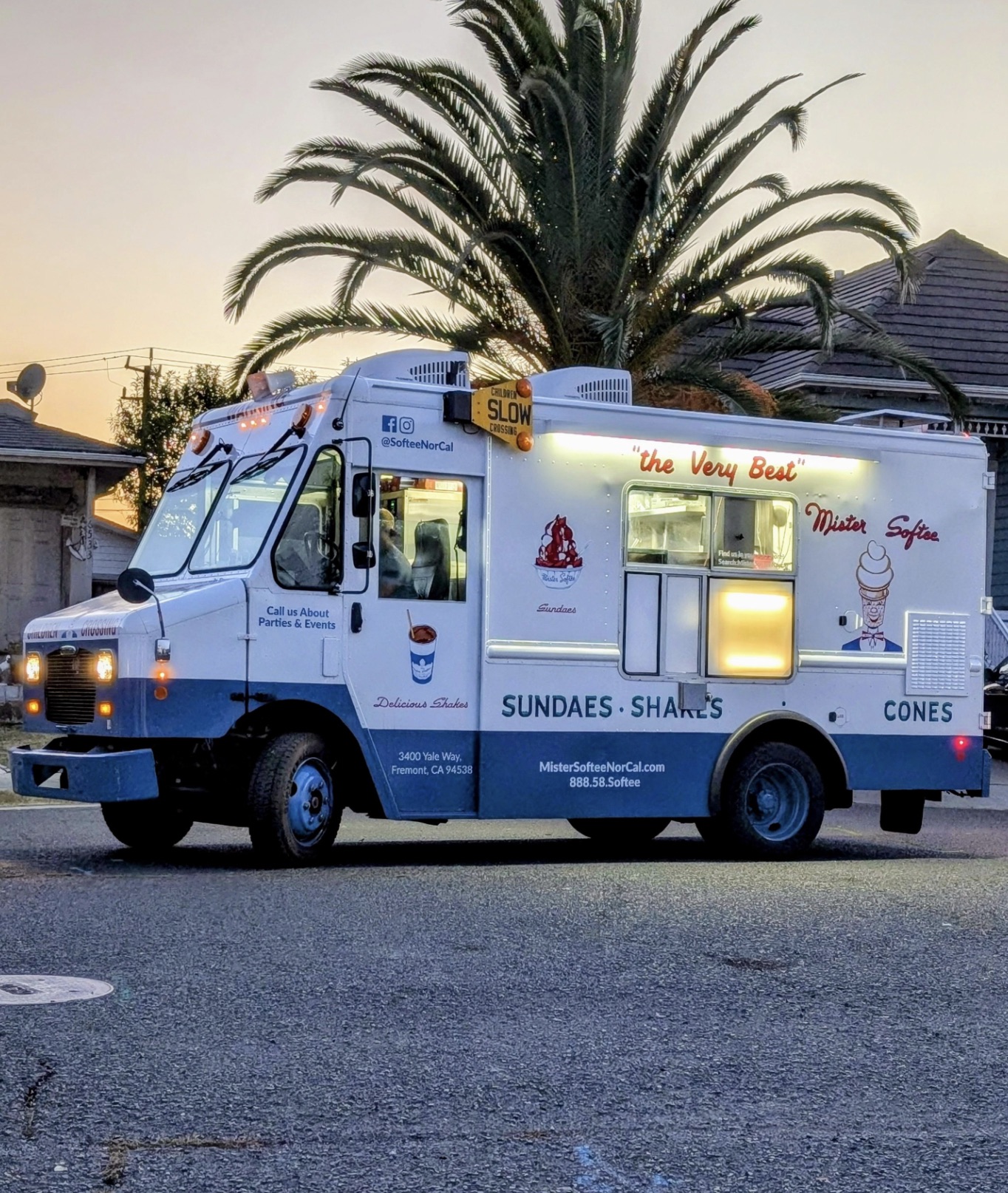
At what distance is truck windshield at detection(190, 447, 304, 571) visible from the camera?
10.4m

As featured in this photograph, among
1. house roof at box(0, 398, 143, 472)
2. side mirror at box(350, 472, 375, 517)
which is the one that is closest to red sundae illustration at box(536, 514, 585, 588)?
side mirror at box(350, 472, 375, 517)

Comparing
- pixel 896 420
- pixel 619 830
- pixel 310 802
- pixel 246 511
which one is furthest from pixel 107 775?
pixel 896 420

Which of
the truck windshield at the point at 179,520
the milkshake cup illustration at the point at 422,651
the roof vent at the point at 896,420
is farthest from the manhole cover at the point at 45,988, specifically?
the roof vent at the point at 896,420

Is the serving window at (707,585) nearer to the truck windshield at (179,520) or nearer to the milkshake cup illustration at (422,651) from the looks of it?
the milkshake cup illustration at (422,651)

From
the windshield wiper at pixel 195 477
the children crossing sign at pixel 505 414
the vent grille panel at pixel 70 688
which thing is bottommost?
the vent grille panel at pixel 70 688

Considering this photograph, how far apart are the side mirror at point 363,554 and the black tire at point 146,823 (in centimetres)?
200

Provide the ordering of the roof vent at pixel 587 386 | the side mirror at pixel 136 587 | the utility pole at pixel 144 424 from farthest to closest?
1. the utility pole at pixel 144 424
2. the roof vent at pixel 587 386
3. the side mirror at pixel 136 587

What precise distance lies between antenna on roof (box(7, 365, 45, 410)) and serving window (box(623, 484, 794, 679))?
17.2m

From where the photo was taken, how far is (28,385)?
26.4 meters

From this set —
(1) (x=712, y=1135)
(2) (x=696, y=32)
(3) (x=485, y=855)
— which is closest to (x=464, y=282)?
(2) (x=696, y=32)

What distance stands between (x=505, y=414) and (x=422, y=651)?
63.8 inches

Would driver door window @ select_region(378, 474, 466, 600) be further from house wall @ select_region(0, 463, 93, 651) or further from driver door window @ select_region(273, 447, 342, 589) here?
house wall @ select_region(0, 463, 93, 651)

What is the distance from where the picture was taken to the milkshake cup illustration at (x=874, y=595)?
40.2 feet

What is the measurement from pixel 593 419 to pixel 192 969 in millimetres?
5544
